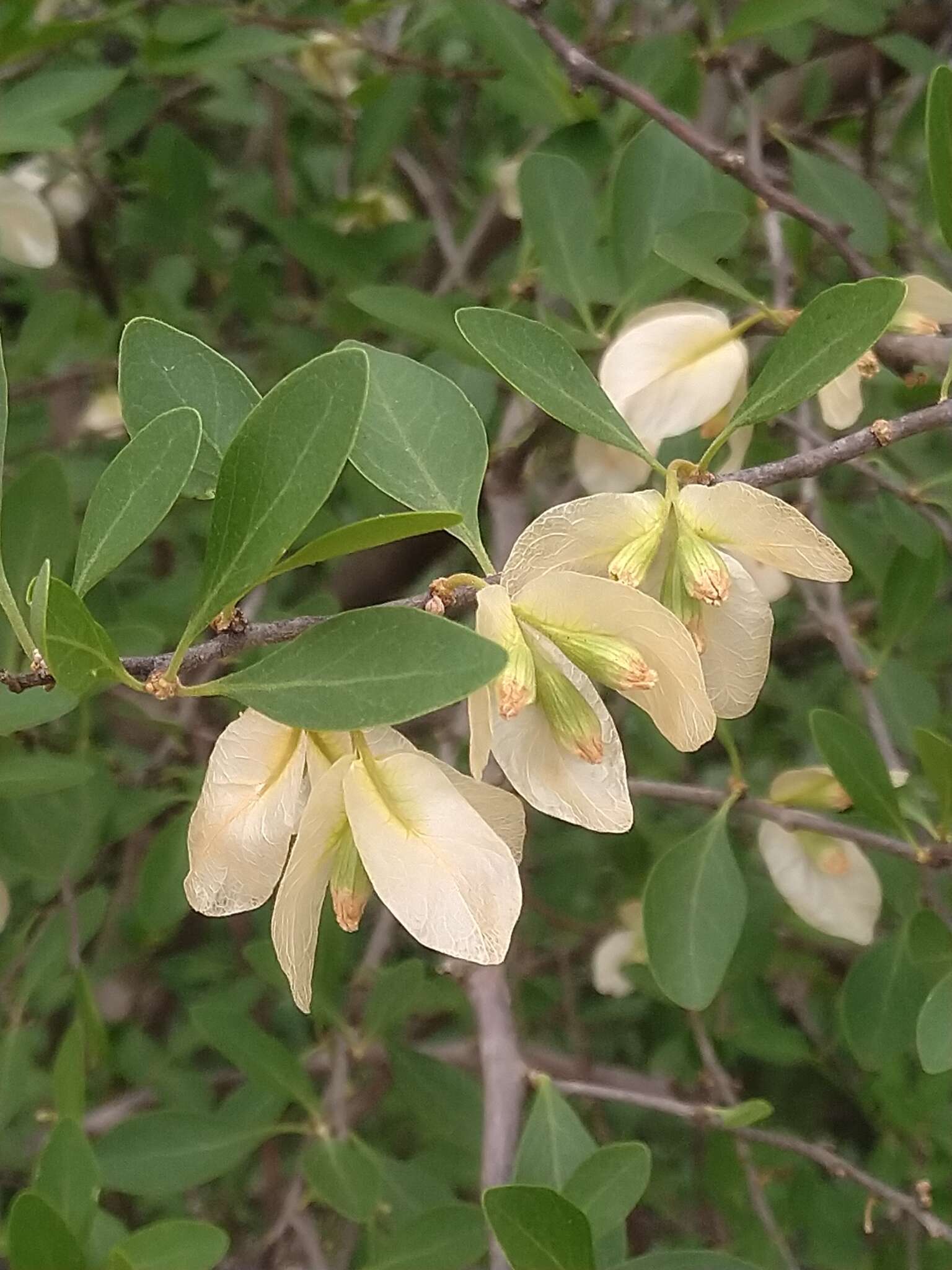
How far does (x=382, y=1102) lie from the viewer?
1.35 meters

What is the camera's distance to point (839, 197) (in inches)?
32.0

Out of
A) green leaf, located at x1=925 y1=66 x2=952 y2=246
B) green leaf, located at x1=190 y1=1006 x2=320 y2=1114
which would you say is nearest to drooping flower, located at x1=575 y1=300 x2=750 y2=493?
green leaf, located at x1=925 y1=66 x2=952 y2=246

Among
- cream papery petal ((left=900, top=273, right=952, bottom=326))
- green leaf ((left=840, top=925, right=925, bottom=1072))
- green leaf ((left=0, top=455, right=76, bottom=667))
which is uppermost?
cream papery petal ((left=900, top=273, right=952, bottom=326))

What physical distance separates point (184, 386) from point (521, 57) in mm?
510

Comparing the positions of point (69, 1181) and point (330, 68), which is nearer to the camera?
point (69, 1181)

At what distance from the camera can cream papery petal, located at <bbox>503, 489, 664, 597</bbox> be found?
374 mm

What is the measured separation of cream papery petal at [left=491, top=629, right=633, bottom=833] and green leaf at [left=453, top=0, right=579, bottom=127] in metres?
0.56

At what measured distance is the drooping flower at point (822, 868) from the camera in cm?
68

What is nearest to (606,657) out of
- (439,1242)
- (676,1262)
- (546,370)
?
(546,370)

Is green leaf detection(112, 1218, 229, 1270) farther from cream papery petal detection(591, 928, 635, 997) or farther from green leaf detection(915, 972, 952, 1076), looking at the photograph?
cream papery petal detection(591, 928, 635, 997)

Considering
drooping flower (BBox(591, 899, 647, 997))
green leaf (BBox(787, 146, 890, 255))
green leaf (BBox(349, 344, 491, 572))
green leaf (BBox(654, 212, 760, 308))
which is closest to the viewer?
green leaf (BBox(349, 344, 491, 572))

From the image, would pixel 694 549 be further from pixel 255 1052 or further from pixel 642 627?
pixel 255 1052

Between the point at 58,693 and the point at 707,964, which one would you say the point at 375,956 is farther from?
the point at 58,693

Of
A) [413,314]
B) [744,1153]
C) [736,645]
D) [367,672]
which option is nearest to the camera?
[367,672]
